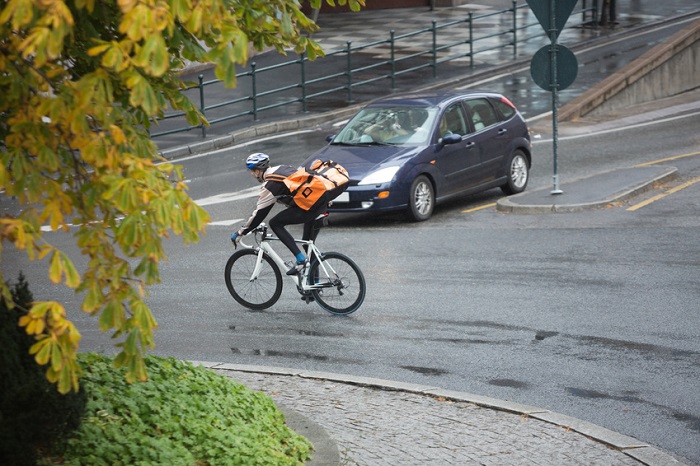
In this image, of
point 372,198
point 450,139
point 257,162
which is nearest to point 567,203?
point 450,139

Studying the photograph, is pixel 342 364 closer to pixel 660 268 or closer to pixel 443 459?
pixel 443 459

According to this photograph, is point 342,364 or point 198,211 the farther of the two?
point 342,364

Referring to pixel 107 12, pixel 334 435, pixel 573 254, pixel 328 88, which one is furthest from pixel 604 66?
pixel 107 12

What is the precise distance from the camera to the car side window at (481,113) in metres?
16.9

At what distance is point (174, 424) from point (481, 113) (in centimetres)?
1161

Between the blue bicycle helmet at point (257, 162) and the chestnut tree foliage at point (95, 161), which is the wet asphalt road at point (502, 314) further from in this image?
the chestnut tree foliage at point (95, 161)

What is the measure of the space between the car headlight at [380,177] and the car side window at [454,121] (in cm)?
145

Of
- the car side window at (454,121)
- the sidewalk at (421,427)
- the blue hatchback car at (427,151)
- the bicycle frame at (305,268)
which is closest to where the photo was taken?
the sidewalk at (421,427)

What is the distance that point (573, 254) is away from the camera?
1304 cm

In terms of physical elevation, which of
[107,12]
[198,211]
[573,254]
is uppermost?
[107,12]

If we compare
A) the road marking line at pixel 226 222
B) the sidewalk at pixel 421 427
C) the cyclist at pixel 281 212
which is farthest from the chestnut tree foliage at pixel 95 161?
the road marking line at pixel 226 222

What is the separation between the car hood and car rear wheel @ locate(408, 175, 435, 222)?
421 mm

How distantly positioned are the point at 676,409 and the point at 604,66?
22651 mm

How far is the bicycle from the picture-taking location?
1097 cm
